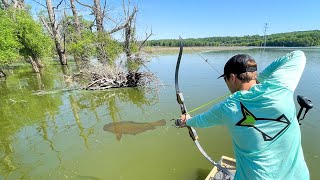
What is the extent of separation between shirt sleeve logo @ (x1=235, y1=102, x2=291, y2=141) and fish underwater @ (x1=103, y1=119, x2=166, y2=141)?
614 centimetres

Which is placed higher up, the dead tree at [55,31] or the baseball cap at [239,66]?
the dead tree at [55,31]

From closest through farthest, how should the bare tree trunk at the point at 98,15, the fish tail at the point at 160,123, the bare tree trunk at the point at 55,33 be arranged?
1. the fish tail at the point at 160,123
2. the bare tree trunk at the point at 98,15
3. the bare tree trunk at the point at 55,33

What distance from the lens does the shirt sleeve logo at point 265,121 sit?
162 cm

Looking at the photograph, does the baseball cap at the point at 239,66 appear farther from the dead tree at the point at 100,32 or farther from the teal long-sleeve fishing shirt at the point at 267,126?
the dead tree at the point at 100,32

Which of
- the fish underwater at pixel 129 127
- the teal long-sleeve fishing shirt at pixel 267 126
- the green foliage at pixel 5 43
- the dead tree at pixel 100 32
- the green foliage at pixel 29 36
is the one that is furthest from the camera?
the green foliage at pixel 29 36

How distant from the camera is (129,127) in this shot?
8.09 meters

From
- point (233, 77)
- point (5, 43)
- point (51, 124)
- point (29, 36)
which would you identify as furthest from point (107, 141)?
point (29, 36)

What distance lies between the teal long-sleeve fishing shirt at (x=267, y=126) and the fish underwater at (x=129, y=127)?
6.01 m

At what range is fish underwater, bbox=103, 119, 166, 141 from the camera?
25.2ft

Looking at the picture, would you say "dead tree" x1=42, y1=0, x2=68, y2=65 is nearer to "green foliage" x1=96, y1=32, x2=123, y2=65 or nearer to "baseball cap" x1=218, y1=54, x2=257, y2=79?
"green foliage" x1=96, y1=32, x2=123, y2=65

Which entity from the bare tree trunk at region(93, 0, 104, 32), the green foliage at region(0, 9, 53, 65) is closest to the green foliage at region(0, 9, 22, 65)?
the green foliage at region(0, 9, 53, 65)

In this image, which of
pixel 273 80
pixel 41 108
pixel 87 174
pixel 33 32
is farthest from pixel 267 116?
pixel 33 32

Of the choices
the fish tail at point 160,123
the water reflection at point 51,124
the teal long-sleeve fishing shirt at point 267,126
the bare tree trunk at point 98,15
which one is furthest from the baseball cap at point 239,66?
the bare tree trunk at point 98,15

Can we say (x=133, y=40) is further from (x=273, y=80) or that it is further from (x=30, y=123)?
(x=273, y=80)
